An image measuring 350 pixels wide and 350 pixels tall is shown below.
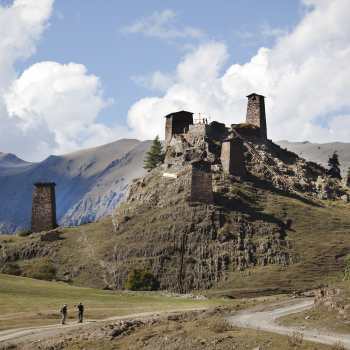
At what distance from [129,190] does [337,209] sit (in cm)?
4294

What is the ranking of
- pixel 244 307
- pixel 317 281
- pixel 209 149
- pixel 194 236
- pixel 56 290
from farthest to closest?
1. pixel 209 149
2. pixel 194 236
3. pixel 317 281
4. pixel 56 290
5. pixel 244 307

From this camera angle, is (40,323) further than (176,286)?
No

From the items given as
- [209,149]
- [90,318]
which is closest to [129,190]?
[209,149]

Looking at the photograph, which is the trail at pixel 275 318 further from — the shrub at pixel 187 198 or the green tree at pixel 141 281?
the shrub at pixel 187 198

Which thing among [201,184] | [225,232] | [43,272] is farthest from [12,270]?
[201,184]

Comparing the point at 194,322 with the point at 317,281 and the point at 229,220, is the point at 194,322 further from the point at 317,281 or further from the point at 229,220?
the point at 229,220

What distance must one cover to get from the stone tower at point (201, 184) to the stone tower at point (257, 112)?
36320 millimetres

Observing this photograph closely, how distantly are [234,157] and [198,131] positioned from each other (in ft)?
44.8

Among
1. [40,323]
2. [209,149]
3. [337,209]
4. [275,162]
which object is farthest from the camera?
[275,162]

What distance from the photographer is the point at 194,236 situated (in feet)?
222

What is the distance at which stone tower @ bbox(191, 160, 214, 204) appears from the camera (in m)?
73.8

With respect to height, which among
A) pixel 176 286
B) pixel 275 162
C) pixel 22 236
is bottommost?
pixel 176 286

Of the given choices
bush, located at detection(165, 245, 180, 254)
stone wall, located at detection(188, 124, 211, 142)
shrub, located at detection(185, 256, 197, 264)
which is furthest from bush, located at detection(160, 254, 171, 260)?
stone wall, located at detection(188, 124, 211, 142)

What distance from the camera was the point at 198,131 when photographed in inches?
3775
